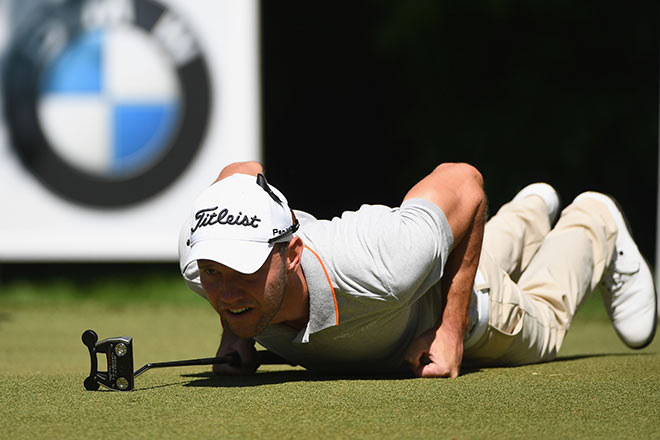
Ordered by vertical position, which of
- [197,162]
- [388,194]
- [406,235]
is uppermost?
[406,235]

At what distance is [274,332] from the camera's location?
2.48 meters

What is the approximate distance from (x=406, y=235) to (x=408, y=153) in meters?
7.29

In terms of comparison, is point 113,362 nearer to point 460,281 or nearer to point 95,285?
point 460,281

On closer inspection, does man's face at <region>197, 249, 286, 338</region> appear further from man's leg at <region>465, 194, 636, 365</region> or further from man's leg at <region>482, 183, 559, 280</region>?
man's leg at <region>482, 183, 559, 280</region>

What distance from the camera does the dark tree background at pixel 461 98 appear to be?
8.28 metres

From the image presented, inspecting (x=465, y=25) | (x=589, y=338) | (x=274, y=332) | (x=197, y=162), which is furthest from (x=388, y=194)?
(x=274, y=332)

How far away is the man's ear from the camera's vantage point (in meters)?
2.31

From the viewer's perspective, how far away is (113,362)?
7.77 ft

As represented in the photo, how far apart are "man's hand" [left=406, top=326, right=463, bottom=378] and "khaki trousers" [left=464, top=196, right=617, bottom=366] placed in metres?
0.22

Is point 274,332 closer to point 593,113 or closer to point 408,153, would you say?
point 593,113

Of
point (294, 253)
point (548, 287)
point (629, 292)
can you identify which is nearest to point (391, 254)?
point (294, 253)

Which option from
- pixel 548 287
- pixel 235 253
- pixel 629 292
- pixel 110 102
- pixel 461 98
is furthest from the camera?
pixel 461 98

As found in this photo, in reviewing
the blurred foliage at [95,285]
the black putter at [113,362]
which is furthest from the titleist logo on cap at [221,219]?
the blurred foliage at [95,285]

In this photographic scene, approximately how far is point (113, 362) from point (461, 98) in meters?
6.95
